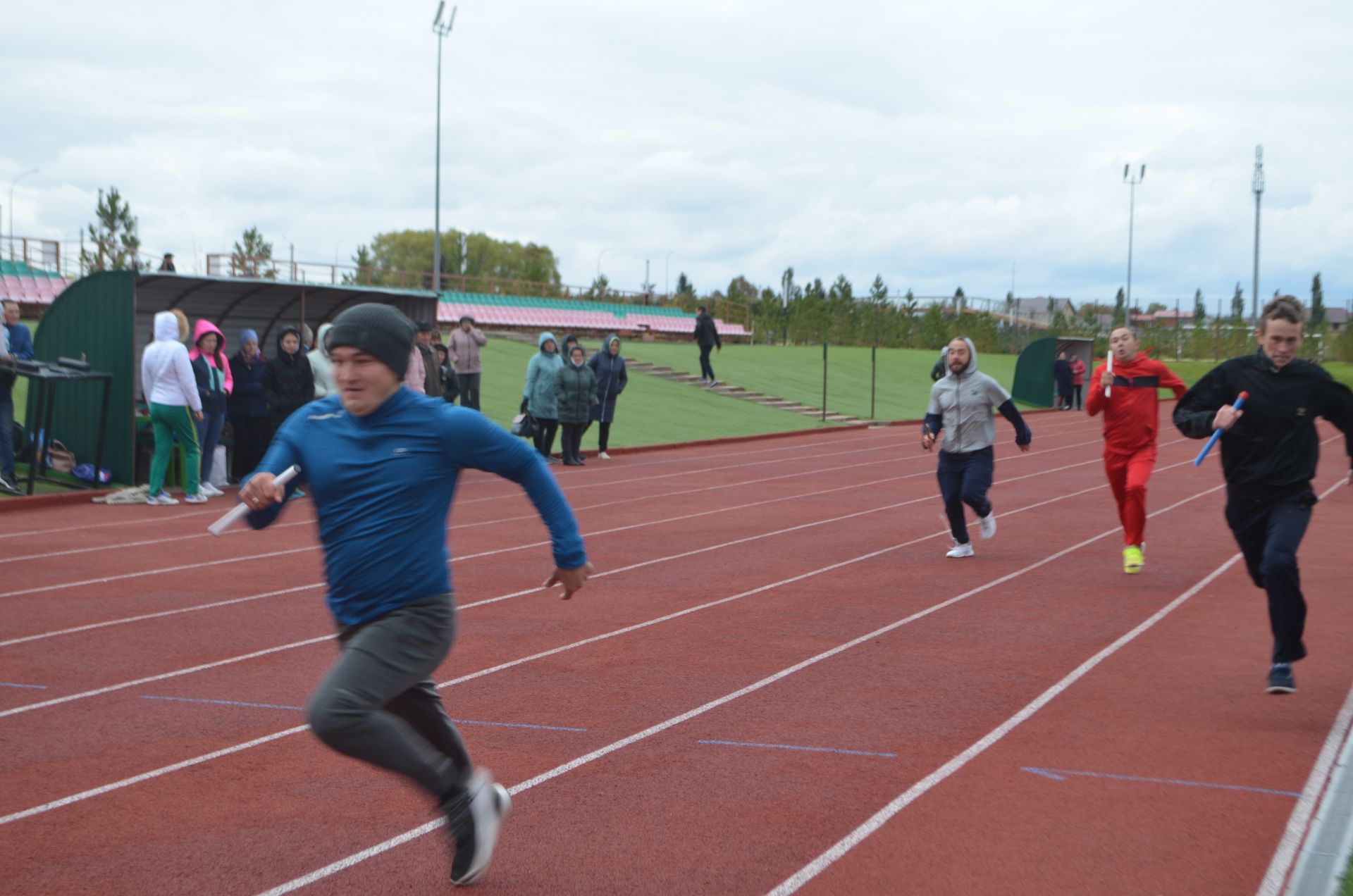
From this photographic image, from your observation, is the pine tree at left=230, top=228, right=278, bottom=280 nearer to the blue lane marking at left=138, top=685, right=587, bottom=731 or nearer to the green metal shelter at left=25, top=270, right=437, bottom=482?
the green metal shelter at left=25, top=270, right=437, bottom=482

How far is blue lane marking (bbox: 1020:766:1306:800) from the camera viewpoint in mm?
5293

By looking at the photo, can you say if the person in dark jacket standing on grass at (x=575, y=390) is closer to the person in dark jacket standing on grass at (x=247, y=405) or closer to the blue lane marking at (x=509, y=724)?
the person in dark jacket standing on grass at (x=247, y=405)

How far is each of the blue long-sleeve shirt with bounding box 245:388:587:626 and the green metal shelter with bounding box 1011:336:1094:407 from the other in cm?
3904

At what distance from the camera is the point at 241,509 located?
4.10 metres

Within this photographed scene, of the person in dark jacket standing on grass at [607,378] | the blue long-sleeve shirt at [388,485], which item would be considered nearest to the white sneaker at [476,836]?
the blue long-sleeve shirt at [388,485]

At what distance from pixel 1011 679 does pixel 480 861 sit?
380cm

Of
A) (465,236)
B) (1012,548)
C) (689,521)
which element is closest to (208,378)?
(689,521)

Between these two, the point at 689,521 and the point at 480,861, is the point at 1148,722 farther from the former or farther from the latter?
the point at 689,521

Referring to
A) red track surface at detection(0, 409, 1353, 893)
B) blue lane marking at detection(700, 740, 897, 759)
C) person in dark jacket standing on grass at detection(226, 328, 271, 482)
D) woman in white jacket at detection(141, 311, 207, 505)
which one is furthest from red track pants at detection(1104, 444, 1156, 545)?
person in dark jacket standing on grass at detection(226, 328, 271, 482)

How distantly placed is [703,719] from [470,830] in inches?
90.2

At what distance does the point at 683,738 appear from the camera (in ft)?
19.7

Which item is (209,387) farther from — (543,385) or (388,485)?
(388,485)

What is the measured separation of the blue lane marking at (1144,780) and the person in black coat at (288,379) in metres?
12.2

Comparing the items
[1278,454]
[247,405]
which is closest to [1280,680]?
[1278,454]
